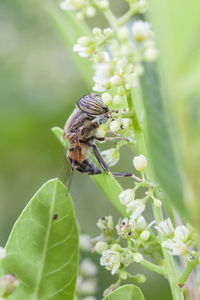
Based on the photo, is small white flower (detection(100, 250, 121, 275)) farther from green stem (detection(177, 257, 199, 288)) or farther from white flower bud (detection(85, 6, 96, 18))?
white flower bud (detection(85, 6, 96, 18))

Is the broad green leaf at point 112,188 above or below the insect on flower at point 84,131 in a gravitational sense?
below

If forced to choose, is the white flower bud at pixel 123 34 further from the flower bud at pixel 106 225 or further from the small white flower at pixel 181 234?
the flower bud at pixel 106 225

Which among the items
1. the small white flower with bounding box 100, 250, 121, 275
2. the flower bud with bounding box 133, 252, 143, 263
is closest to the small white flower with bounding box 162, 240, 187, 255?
the flower bud with bounding box 133, 252, 143, 263

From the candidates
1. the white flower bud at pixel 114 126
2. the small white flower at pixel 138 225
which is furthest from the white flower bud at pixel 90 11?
the small white flower at pixel 138 225

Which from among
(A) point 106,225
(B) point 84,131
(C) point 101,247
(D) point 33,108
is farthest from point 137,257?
(D) point 33,108

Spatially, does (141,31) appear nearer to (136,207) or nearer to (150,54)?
(150,54)
